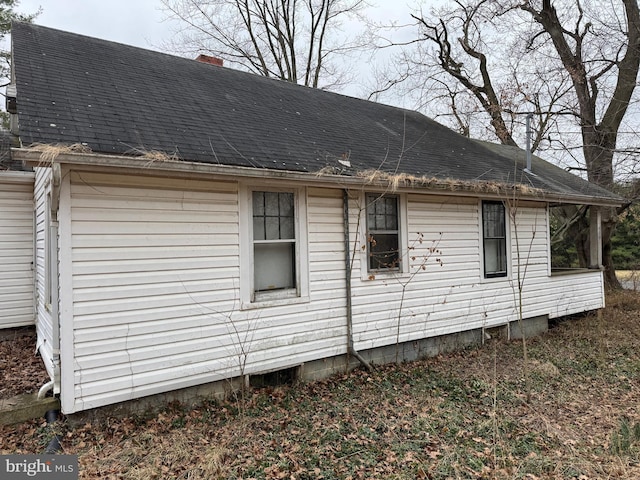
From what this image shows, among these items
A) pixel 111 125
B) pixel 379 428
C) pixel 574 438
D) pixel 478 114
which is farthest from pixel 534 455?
pixel 478 114

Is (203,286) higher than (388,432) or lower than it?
higher

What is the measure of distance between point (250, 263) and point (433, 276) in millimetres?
3475

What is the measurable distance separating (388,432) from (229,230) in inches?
118

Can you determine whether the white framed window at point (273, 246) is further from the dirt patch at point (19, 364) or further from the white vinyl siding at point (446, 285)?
the dirt patch at point (19, 364)

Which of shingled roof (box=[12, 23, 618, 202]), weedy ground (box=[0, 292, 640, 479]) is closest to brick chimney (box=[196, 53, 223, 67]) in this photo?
shingled roof (box=[12, 23, 618, 202])

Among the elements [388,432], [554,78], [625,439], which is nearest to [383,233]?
[388,432]

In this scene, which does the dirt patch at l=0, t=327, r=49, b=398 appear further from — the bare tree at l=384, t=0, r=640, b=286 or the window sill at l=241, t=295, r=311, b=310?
the bare tree at l=384, t=0, r=640, b=286

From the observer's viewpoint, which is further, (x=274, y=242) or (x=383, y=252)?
(x=383, y=252)

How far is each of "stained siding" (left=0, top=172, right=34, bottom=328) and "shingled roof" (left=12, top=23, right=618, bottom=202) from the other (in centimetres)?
260

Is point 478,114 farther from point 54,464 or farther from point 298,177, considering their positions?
point 54,464

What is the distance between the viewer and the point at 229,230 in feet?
17.1

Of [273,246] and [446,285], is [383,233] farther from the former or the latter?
[273,246]

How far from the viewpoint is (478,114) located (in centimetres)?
1880

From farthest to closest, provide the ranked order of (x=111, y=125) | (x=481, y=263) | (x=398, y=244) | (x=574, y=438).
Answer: (x=481, y=263) < (x=398, y=244) < (x=111, y=125) < (x=574, y=438)
